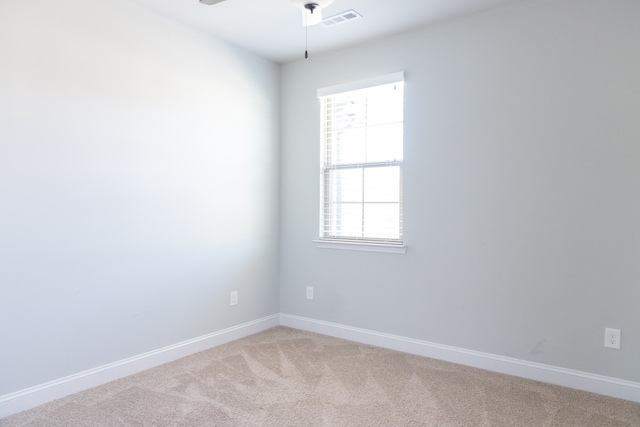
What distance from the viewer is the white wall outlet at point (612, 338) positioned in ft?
8.30

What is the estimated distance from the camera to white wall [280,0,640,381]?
253 cm

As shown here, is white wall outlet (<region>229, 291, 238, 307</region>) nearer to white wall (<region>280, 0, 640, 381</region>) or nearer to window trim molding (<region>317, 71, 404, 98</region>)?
white wall (<region>280, 0, 640, 381</region>)

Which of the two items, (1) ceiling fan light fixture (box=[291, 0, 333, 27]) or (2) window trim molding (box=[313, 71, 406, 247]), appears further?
(2) window trim molding (box=[313, 71, 406, 247])

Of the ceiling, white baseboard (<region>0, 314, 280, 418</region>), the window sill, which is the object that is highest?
the ceiling

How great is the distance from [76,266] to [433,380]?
2386 millimetres

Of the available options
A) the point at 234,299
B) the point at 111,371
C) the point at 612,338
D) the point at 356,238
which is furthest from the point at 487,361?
the point at 111,371

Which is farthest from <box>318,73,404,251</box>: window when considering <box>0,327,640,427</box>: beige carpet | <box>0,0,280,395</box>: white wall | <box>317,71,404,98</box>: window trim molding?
<box>0,327,640,427</box>: beige carpet

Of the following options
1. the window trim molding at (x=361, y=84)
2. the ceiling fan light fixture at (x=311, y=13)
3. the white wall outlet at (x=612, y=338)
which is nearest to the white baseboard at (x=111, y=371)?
the window trim molding at (x=361, y=84)

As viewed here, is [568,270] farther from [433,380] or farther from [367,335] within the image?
[367,335]

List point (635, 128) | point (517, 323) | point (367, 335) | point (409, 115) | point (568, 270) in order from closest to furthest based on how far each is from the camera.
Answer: point (635, 128) < point (568, 270) < point (517, 323) < point (409, 115) < point (367, 335)

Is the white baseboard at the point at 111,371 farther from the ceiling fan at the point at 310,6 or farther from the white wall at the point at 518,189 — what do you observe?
the ceiling fan at the point at 310,6

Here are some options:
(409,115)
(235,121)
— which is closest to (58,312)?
(235,121)

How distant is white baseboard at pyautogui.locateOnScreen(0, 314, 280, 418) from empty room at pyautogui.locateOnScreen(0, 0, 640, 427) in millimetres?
13

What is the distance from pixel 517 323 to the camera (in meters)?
2.86
